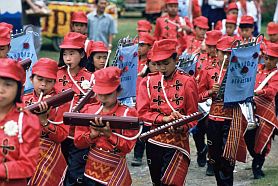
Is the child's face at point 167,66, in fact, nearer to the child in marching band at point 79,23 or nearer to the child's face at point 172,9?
the child in marching band at point 79,23

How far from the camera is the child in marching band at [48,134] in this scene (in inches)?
288

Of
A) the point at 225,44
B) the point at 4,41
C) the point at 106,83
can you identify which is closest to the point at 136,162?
the point at 225,44

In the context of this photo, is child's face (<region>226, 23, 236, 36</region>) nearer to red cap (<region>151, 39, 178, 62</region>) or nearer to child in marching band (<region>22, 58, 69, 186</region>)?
red cap (<region>151, 39, 178, 62</region>)

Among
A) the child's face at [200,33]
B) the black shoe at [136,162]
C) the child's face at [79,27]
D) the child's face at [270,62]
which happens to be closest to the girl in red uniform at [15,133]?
the child's face at [270,62]

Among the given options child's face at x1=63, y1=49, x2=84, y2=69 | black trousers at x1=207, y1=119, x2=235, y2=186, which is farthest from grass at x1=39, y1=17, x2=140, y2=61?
child's face at x1=63, y1=49, x2=84, y2=69

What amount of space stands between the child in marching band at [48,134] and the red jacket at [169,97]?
0.94m

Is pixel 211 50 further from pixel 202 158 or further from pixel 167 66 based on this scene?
pixel 167 66

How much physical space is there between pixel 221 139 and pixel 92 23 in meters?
8.59

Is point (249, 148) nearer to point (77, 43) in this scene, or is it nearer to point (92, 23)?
point (77, 43)

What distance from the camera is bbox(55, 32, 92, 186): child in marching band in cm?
837

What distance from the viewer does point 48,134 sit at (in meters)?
7.36

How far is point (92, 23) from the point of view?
57.2ft

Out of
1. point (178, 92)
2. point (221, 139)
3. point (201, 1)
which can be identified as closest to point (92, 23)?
point (201, 1)

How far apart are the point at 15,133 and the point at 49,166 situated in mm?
1947
